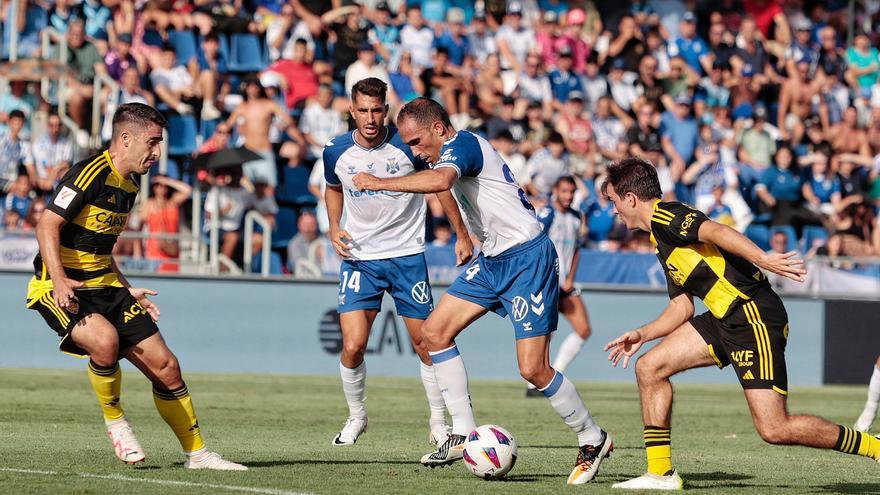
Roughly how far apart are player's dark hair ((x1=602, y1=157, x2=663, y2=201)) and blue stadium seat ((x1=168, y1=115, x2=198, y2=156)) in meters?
14.8

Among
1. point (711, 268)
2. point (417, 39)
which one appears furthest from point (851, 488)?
point (417, 39)

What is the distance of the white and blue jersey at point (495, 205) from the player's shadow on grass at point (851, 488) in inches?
99.5

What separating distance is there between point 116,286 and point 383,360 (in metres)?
11.1

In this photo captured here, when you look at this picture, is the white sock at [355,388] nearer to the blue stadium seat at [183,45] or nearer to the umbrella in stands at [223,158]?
the umbrella in stands at [223,158]

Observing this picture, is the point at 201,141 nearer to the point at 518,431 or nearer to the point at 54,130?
the point at 54,130

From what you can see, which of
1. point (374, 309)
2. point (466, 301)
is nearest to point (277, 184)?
point (374, 309)

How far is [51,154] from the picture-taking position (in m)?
21.1

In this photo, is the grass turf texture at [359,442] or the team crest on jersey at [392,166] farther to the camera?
the team crest on jersey at [392,166]

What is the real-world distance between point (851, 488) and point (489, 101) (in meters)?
16.3

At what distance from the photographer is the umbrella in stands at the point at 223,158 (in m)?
20.6

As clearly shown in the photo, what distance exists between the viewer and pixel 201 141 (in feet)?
74.5

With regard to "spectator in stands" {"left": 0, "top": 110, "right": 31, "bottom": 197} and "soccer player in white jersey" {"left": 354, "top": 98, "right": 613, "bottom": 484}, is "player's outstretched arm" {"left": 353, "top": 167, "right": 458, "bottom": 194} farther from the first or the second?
"spectator in stands" {"left": 0, "top": 110, "right": 31, "bottom": 197}

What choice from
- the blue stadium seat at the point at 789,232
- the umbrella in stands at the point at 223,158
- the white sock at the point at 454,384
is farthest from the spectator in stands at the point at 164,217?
the white sock at the point at 454,384

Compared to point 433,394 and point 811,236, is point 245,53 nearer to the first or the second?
point 811,236
